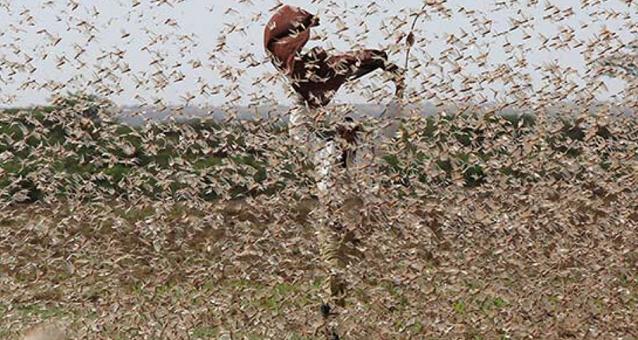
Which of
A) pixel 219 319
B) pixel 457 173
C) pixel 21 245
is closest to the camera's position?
pixel 457 173

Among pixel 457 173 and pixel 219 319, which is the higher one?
pixel 457 173

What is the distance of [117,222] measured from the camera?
406cm

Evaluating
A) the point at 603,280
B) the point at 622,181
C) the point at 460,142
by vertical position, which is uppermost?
the point at 460,142

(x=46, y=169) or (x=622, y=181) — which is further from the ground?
(x=46, y=169)

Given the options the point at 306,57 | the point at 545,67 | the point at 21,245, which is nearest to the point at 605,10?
the point at 545,67

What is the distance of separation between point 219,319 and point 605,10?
2134 mm

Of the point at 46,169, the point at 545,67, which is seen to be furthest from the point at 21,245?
the point at 545,67

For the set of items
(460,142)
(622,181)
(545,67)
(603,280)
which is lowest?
(603,280)

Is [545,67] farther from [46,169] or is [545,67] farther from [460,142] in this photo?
[46,169]

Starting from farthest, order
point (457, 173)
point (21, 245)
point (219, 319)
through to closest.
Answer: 1. point (21, 245)
2. point (219, 319)
3. point (457, 173)

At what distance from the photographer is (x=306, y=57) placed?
12.9 ft

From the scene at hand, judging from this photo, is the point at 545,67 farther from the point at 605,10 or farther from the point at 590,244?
the point at 590,244

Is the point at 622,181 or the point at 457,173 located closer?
the point at 457,173

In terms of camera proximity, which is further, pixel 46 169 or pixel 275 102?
pixel 46 169
